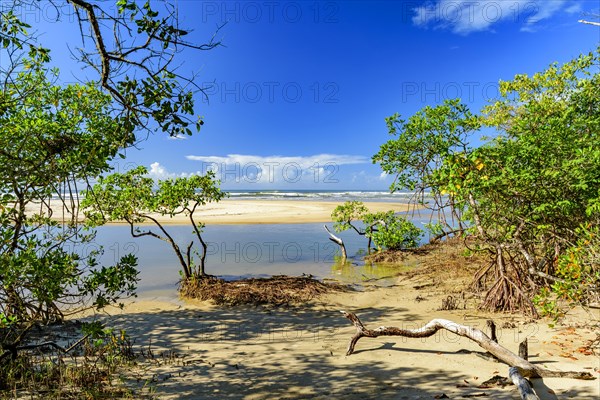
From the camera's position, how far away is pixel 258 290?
11.3m

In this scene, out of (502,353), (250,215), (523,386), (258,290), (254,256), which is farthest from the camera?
(250,215)

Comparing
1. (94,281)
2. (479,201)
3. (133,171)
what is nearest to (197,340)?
(94,281)

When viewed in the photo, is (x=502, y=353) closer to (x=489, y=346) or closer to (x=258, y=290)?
(x=489, y=346)

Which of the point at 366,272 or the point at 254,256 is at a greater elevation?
the point at 254,256

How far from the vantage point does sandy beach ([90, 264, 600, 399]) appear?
5262 millimetres

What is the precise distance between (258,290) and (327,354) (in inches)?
191

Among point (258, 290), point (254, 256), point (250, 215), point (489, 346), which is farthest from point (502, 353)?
point (250, 215)

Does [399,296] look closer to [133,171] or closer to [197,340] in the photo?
[197,340]

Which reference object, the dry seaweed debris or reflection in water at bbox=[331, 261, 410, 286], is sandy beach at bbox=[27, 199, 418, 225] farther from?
the dry seaweed debris

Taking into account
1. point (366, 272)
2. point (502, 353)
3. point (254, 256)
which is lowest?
point (366, 272)

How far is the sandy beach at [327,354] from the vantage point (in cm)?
526

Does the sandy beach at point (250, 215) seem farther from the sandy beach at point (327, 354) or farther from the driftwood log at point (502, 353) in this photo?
the driftwood log at point (502, 353)

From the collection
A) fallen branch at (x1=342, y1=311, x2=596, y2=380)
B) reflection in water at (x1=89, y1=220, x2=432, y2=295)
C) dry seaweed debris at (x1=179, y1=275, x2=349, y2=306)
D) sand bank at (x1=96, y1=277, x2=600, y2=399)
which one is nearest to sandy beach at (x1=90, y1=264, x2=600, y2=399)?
sand bank at (x1=96, y1=277, x2=600, y2=399)

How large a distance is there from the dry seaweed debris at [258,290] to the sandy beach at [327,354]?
1.58ft
